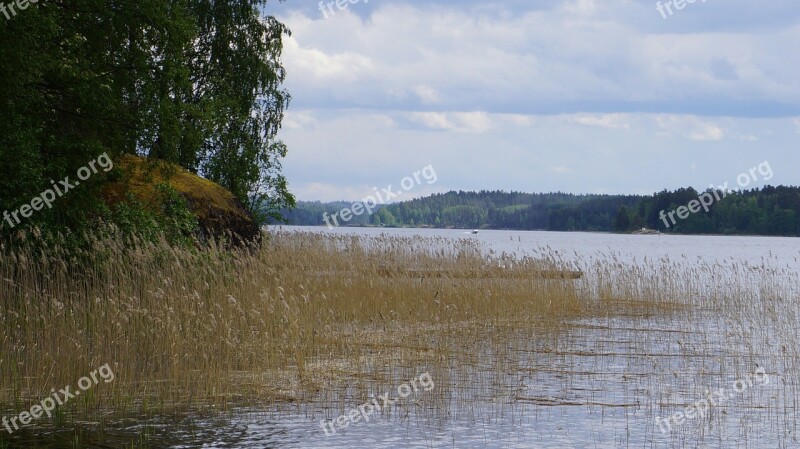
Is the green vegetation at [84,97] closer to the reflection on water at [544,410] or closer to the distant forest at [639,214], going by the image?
the reflection on water at [544,410]

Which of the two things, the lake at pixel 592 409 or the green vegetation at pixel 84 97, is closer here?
the lake at pixel 592 409

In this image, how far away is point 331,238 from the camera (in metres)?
25.5

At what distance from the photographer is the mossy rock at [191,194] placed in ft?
52.4

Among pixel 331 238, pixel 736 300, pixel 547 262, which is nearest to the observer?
pixel 736 300

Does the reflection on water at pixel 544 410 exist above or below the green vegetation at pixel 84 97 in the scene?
below

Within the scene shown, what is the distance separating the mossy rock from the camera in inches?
629

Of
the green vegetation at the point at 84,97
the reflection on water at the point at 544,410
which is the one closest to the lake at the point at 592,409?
the reflection on water at the point at 544,410

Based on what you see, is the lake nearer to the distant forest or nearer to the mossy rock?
the mossy rock

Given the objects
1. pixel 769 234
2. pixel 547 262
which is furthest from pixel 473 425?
pixel 769 234

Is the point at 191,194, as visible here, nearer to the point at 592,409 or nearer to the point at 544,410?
the point at 544,410

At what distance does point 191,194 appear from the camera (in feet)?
58.3

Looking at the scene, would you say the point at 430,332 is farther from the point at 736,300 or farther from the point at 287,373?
the point at 736,300

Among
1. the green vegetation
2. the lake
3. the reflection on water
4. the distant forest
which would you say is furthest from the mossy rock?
the distant forest

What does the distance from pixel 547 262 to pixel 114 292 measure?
12277 millimetres
